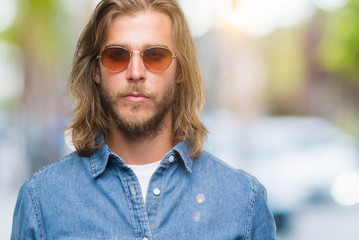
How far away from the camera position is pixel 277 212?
7570mm

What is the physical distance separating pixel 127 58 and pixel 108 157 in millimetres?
471

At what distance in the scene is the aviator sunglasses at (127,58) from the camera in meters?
2.18

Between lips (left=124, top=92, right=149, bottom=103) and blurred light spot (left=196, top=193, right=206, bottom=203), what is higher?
lips (left=124, top=92, right=149, bottom=103)

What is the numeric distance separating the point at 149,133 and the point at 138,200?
333mm

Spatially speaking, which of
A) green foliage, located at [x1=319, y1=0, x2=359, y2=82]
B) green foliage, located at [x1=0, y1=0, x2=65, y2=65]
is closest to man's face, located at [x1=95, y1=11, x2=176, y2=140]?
green foliage, located at [x1=0, y1=0, x2=65, y2=65]

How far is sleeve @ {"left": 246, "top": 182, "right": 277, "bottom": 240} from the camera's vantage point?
2244mm

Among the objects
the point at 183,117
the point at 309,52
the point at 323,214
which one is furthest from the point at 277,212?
the point at 309,52

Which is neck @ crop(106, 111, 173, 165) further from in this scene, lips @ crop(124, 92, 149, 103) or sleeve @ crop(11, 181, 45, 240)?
sleeve @ crop(11, 181, 45, 240)

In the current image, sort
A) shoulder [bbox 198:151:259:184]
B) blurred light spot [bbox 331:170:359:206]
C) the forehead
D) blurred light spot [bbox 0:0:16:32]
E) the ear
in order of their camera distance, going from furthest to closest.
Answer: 1. blurred light spot [bbox 0:0:16:32]
2. blurred light spot [bbox 331:170:359:206]
3. the ear
4. shoulder [bbox 198:151:259:184]
5. the forehead

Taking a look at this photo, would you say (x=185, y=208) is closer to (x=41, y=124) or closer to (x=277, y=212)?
(x=277, y=212)

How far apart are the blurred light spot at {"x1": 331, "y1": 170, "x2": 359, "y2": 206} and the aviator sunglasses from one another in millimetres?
8701

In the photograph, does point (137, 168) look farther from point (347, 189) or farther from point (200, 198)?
point (347, 189)

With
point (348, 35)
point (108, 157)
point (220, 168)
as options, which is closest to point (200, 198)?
point (220, 168)

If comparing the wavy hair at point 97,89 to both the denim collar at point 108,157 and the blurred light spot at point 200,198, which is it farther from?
the blurred light spot at point 200,198
